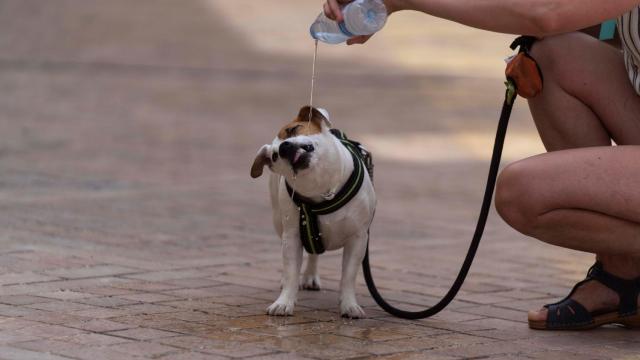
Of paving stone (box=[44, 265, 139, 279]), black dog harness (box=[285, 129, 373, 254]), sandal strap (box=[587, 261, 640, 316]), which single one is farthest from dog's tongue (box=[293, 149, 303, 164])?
paving stone (box=[44, 265, 139, 279])

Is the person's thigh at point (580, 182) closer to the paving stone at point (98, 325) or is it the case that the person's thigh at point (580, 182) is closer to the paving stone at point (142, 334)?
the paving stone at point (142, 334)

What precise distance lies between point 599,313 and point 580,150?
2.02 feet

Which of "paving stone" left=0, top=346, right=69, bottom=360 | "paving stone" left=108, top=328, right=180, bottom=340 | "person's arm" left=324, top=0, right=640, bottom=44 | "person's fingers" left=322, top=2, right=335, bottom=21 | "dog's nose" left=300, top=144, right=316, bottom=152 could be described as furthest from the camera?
"dog's nose" left=300, top=144, right=316, bottom=152

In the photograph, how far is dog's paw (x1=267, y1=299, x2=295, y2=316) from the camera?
13.1 ft

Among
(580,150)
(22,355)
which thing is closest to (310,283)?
(580,150)

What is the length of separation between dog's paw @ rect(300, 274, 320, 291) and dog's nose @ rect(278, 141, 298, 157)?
997mm

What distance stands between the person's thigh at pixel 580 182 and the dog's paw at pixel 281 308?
2.81 ft

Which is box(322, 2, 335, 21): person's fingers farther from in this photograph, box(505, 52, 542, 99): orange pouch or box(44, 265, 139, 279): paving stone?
box(44, 265, 139, 279): paving stone

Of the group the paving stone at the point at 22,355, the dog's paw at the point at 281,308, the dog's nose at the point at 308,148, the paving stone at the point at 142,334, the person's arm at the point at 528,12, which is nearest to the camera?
the paving stone at the point at 22,355

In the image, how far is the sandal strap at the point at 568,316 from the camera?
155 inches

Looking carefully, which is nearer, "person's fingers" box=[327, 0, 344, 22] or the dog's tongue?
"person's fingers" box=[327, 0, 344, 22]

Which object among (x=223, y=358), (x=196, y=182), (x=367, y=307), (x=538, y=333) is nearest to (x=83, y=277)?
(x=367, y=307)

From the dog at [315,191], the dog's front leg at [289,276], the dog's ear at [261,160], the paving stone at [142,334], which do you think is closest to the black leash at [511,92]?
the dog at [315,191]

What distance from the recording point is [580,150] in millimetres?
3707
